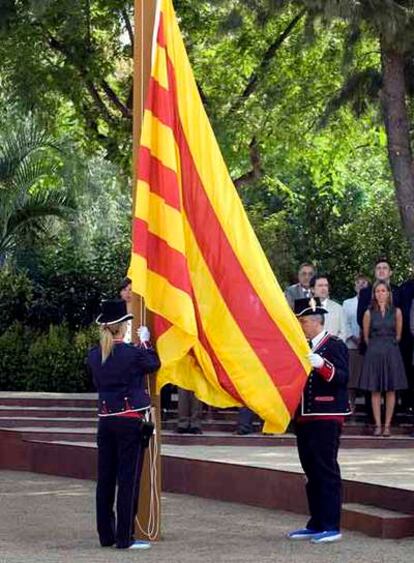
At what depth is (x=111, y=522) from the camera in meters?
10.4

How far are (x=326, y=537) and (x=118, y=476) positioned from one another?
165 cm

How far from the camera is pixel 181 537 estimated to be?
11.0 meters

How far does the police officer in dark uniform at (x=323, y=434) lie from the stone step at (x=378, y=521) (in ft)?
1.28

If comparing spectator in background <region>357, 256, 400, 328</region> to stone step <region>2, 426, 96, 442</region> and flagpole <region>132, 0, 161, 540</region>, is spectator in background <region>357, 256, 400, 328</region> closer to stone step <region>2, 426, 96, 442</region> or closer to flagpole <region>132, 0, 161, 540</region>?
stone step <region>2, 426, 96, 442</region>

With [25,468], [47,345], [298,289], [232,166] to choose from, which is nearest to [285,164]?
[232,166]

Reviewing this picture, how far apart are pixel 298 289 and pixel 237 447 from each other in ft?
6.42

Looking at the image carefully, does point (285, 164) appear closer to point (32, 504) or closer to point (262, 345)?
point (32, 504)

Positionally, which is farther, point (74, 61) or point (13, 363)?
point (74, 61)

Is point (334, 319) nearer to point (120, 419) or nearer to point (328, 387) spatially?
point (328, 387)

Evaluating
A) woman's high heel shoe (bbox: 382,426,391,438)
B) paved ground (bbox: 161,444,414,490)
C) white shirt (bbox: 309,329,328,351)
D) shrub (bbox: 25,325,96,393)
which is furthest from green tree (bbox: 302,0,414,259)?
white shirt (bbox: 309,329,328,351)

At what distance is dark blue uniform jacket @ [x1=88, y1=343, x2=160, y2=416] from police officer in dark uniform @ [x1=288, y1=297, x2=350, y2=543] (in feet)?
4.00

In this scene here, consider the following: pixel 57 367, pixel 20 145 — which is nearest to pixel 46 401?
pixel 57 367

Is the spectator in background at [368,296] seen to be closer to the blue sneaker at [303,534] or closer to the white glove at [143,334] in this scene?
the blue sneaker at [303,534]

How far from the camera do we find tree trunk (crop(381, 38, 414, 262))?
17.1m
